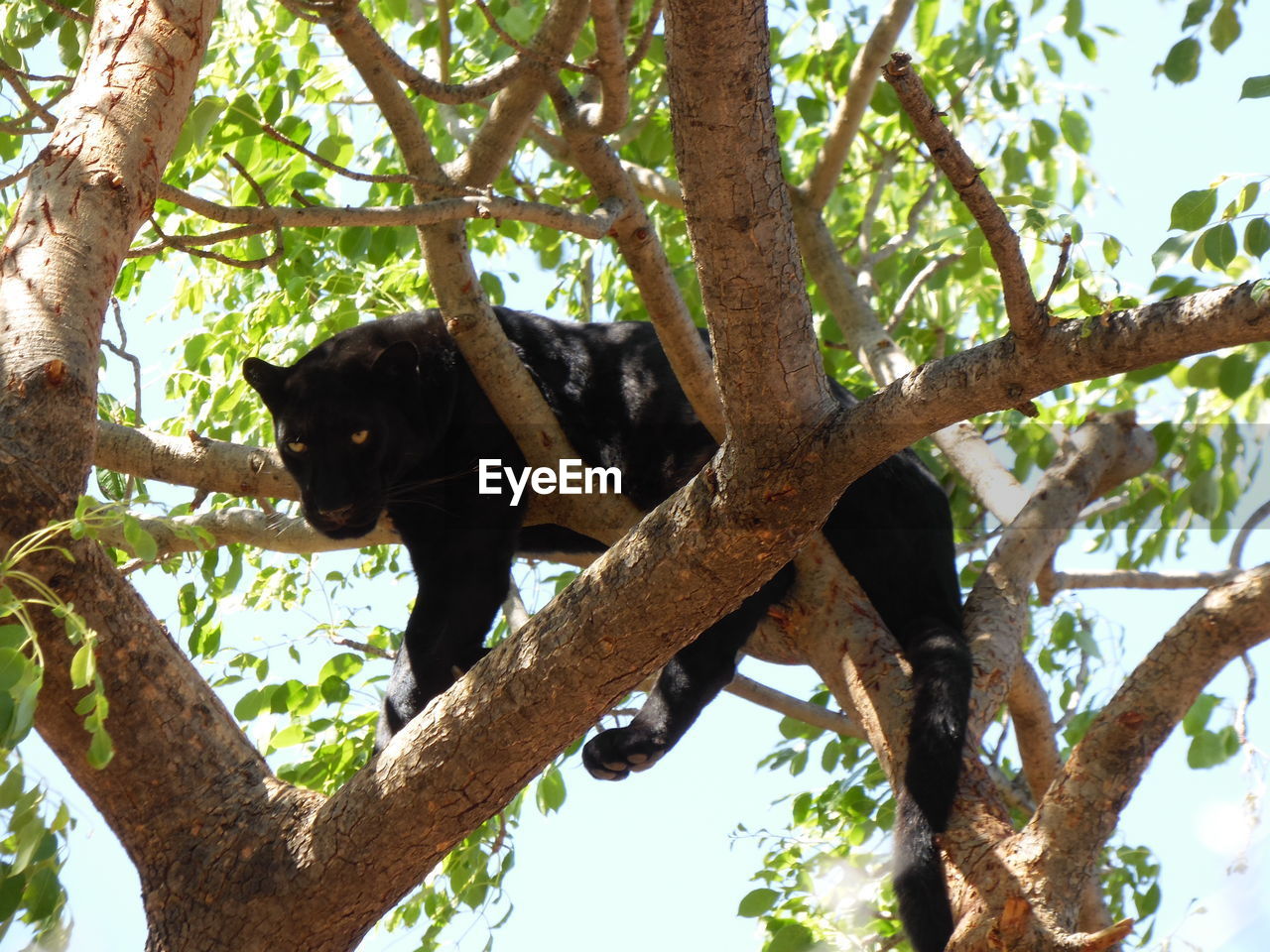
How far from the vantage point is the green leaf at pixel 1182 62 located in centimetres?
302

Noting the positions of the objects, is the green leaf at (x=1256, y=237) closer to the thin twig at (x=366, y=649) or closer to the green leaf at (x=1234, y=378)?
the green leaf at (x=1234, y=378)

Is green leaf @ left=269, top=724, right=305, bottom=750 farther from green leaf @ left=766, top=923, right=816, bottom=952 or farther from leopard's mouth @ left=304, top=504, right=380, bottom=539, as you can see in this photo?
green leaf @ left=766, top=923, right=816, bottom=952

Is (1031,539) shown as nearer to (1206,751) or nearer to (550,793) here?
(1206,751)

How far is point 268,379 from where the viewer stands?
3.55 meters

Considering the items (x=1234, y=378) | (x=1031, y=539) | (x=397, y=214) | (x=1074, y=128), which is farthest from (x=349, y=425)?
(x=1074, y=128)

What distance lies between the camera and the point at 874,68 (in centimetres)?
396

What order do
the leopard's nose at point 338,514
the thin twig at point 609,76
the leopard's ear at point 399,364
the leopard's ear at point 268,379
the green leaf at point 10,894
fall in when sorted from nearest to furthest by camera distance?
the green leaf at point 10,894, the thin twig at point 609,76, the leopard's nose at point 338,514, the leopard's ear at point 399,364, the leopard's ear at point 268,379

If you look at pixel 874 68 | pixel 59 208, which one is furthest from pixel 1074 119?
pixel 59 208

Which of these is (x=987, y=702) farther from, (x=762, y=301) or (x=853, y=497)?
(x=762, y=301)

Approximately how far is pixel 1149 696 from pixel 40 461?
1982mm

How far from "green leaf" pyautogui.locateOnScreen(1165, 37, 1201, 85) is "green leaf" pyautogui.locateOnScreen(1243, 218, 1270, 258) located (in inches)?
48.2

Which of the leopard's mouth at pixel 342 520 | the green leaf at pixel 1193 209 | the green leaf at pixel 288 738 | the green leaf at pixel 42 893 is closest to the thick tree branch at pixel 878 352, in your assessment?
the green leaf at pixel 1193 209

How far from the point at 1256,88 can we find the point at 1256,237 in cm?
24

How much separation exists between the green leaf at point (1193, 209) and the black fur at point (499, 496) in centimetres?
119
